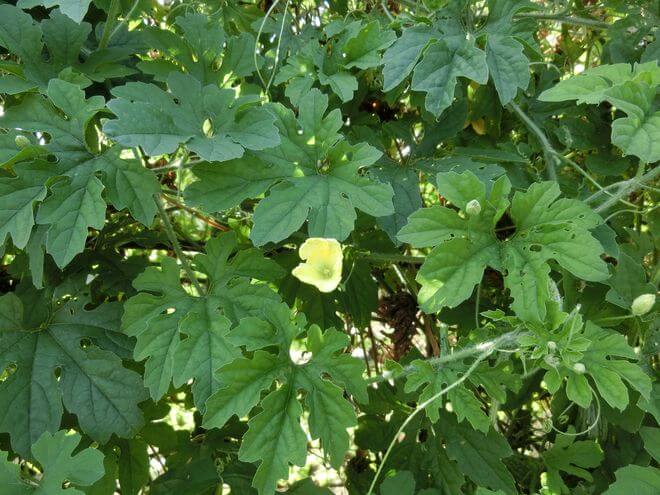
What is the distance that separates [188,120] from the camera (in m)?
1.46

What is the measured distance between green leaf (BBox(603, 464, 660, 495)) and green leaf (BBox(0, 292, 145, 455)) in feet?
3.48

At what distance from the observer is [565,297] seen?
172 centimetres

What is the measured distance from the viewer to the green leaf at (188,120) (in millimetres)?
1352

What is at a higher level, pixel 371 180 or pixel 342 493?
pixel 371 180

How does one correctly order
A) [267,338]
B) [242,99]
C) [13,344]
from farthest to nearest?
[13,344], [242,99], [267,338]

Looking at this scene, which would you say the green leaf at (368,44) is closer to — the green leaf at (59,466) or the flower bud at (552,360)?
the flower bud at (552,360)

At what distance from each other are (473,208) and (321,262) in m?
0.35

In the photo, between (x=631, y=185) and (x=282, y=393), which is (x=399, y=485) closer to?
(x=282, y=393)

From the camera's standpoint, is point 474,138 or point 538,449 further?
point 538,449

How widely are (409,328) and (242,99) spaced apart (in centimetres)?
108

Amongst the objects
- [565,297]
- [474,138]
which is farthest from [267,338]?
[474,138]

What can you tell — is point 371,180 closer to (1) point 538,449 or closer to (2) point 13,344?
(2) point 13,344

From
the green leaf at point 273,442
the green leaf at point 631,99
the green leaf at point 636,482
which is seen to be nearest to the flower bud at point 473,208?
the green leaf at point 631,99

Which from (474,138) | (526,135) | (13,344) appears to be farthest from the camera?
(526,135)
